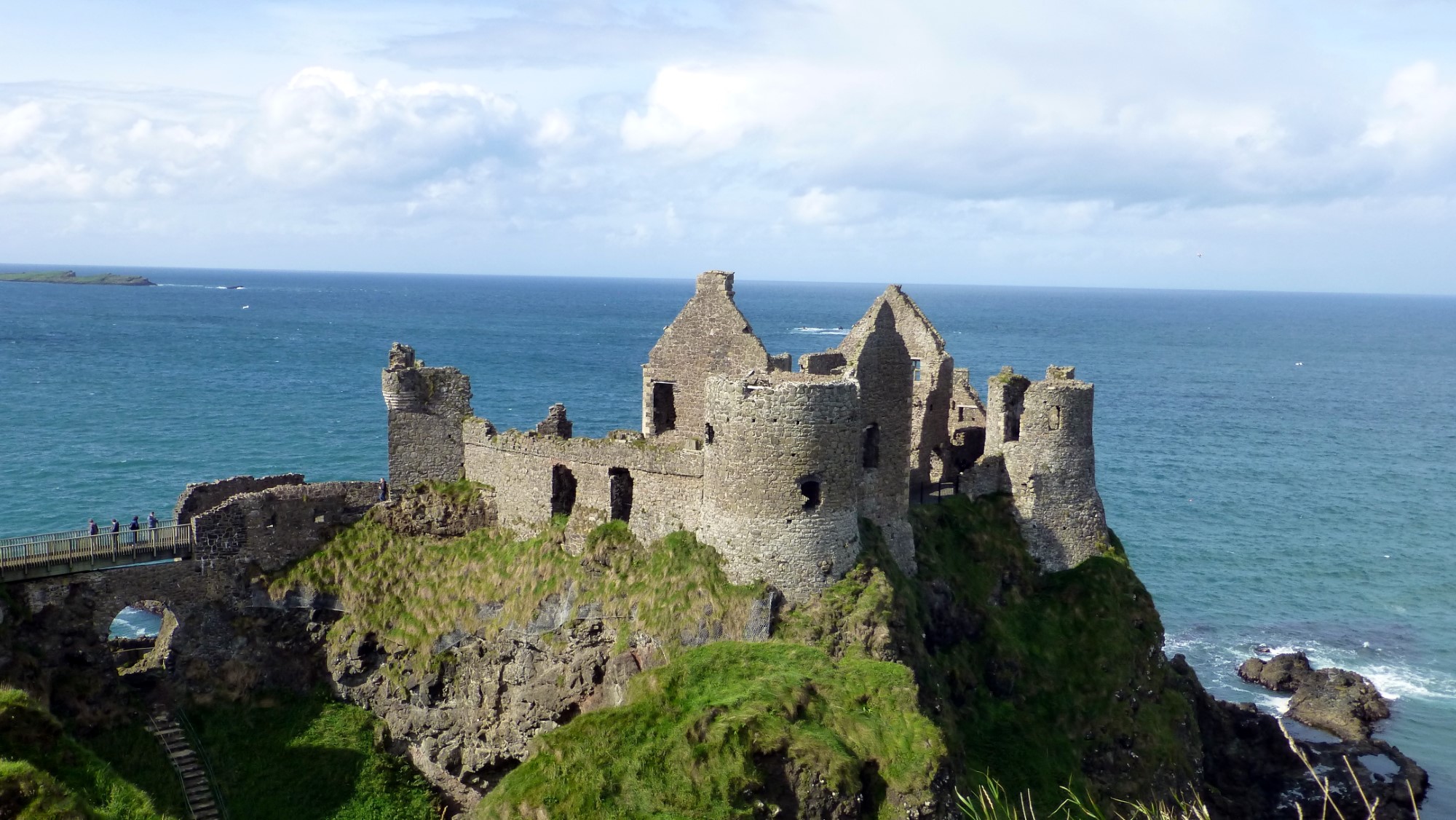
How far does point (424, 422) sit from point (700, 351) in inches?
387

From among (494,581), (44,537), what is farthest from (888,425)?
(44,537)

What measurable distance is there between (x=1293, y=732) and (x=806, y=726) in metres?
34.0

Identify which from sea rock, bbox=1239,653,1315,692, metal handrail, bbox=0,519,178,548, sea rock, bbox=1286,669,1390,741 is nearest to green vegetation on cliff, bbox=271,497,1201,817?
metal handrail, bbox=0,519,178,548

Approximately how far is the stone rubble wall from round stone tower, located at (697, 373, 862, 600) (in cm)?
1719

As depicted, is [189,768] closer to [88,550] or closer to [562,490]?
[88,550]

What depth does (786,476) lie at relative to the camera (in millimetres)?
33906

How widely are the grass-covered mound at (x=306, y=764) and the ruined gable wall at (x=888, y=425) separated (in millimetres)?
16095

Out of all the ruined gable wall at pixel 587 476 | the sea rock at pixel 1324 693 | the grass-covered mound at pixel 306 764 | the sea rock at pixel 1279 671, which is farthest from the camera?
the sea rock at pixel 1279 671

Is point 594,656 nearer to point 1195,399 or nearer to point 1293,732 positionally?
point 1293,732

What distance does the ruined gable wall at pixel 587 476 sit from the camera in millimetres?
37062

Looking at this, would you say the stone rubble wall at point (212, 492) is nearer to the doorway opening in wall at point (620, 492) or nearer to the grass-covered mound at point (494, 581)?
the grass-covered mound at point (494, 581)

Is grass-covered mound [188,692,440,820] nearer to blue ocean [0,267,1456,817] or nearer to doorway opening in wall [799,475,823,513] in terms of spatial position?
doorway opening in wall [799,475,823,513]

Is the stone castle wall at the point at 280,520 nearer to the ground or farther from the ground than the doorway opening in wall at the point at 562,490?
nearer to the ground

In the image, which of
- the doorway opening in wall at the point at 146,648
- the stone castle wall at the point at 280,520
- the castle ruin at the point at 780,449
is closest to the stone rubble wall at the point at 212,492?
the stone castle wall at the point at 280,520
